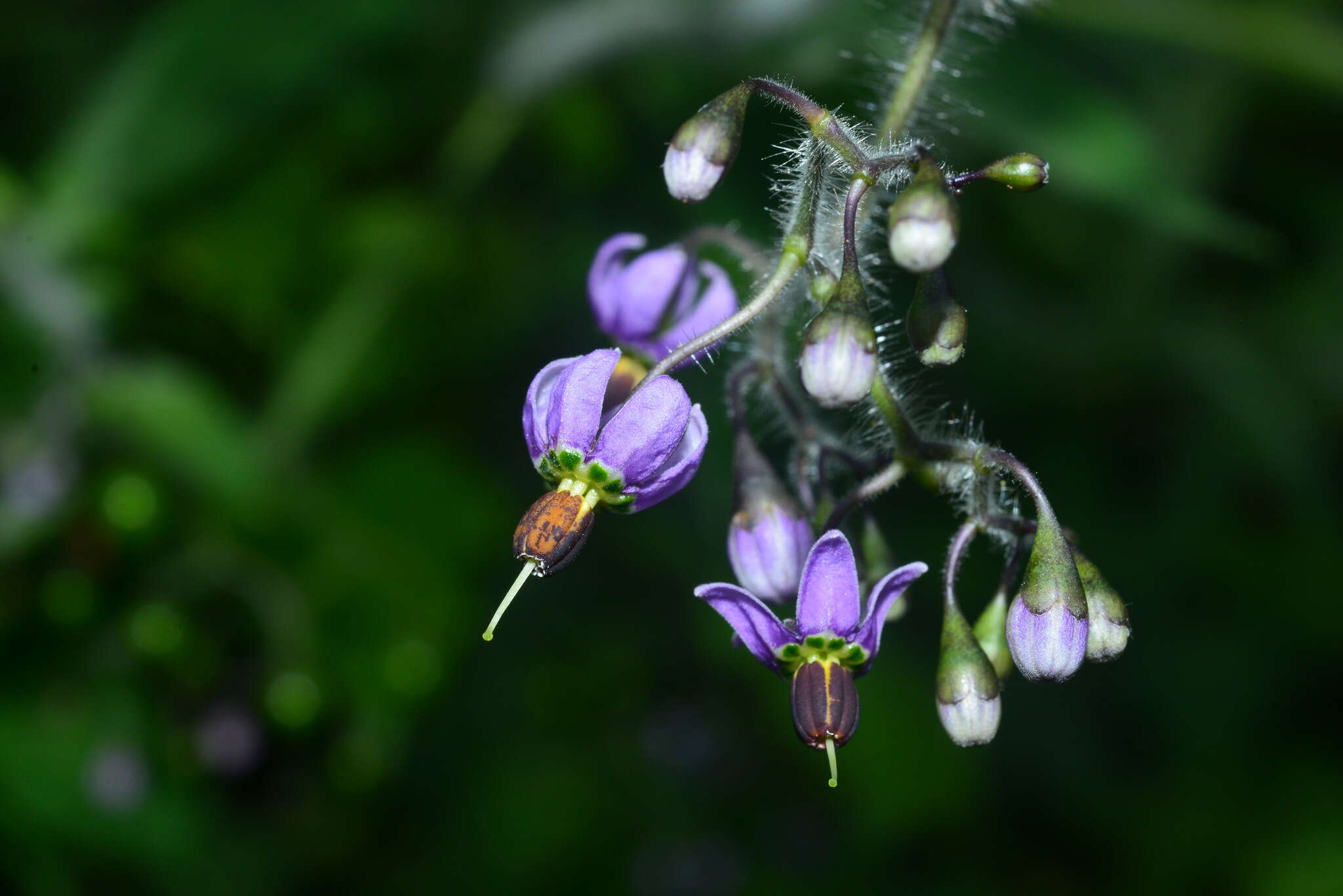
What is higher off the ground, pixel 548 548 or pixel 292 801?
pixel 548 548

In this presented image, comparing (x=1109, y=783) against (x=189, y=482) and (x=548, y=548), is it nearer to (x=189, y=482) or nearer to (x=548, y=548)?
(x=189, y=482)

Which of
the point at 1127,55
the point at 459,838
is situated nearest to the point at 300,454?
the point at 459,838

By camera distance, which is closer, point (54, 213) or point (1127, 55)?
point (54, 213)

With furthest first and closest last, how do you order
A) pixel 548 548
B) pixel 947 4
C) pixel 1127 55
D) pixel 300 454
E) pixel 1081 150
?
1. pixel 1127 55
2. pixel 300 454
3. pixel 1081 150
4. pixel 947 4
5. pixel 548 548

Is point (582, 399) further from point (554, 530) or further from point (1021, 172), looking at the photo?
point (1021, 172)

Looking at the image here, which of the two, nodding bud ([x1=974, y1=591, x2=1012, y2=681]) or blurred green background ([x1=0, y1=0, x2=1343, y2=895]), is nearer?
nodding bud ([x1=974, y1=591, x2=1012, y2=681])

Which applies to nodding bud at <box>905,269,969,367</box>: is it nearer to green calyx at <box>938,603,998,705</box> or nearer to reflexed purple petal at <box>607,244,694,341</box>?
green calyx at <box>938,603,998,705</box>

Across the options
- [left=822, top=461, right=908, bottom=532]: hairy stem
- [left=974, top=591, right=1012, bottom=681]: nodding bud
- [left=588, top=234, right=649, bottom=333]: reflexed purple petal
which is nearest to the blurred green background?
[left=588, top=234, right=649, bottom=333]: reflexed purple petal
